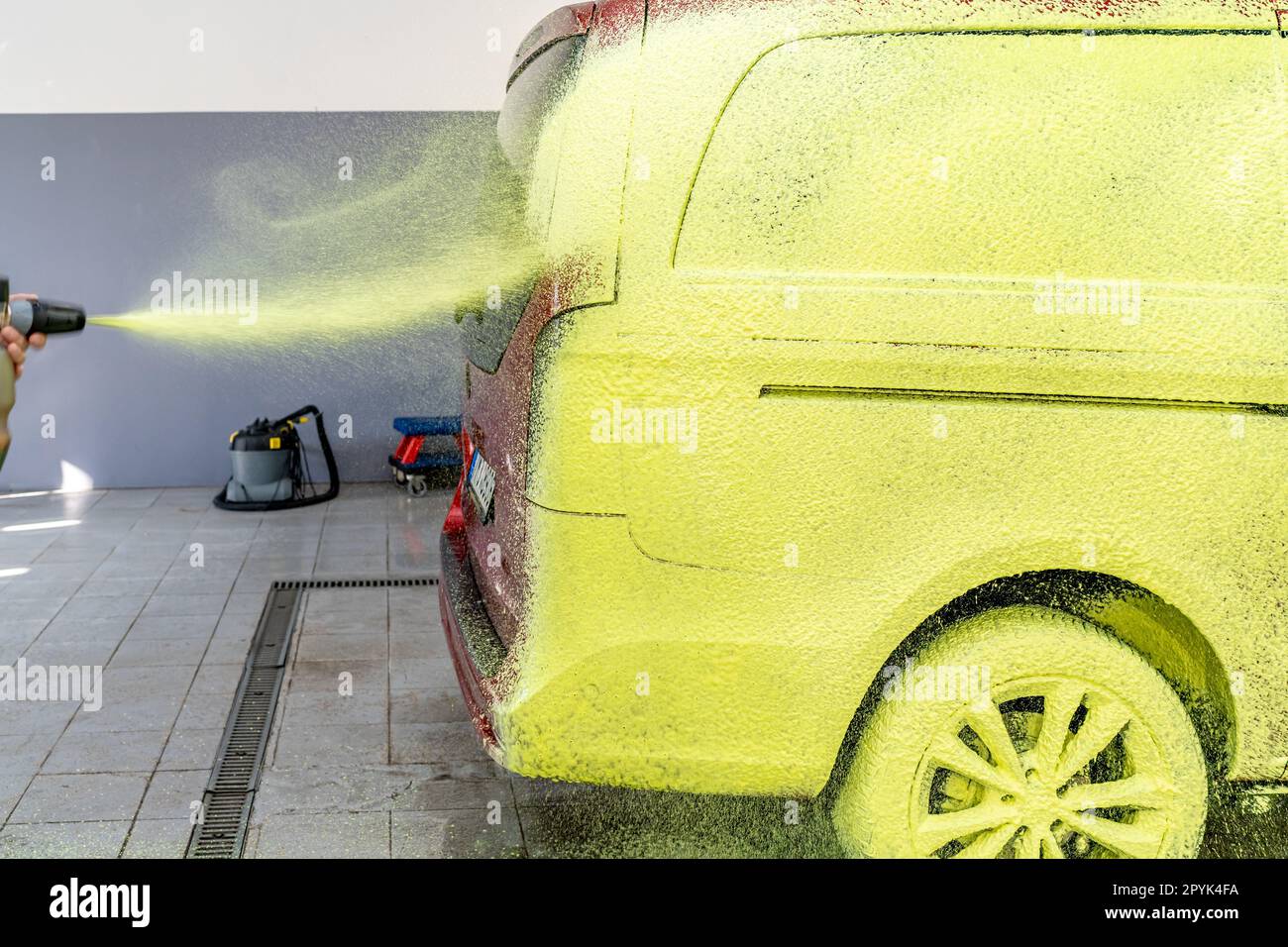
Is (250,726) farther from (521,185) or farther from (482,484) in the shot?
(521,185)

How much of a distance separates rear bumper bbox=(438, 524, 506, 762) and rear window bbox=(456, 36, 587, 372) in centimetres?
63

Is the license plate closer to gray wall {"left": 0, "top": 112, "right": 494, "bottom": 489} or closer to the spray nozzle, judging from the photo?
the spray nozzle

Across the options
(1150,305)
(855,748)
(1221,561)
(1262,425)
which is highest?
(1150,305)

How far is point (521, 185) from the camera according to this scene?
274 centimetres

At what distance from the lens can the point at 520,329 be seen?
2590 mm

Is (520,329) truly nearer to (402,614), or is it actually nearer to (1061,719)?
(1061,719)

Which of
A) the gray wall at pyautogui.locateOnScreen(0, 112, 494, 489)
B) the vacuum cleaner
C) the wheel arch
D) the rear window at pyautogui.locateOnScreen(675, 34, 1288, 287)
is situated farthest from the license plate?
the gray wall at pyautogui.locateOnScreen(0, 112, 494, 489)

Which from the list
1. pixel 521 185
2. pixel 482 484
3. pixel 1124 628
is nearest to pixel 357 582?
pixel 482 484

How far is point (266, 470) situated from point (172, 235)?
7.24 ft

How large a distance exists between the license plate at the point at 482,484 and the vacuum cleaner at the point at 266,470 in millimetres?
5273

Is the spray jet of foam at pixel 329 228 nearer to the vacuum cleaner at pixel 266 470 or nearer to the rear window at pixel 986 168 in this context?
the vacuum cleaner at pixel 266 470

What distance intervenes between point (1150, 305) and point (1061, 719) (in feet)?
2.98

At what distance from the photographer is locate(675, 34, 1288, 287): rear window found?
2393mm
